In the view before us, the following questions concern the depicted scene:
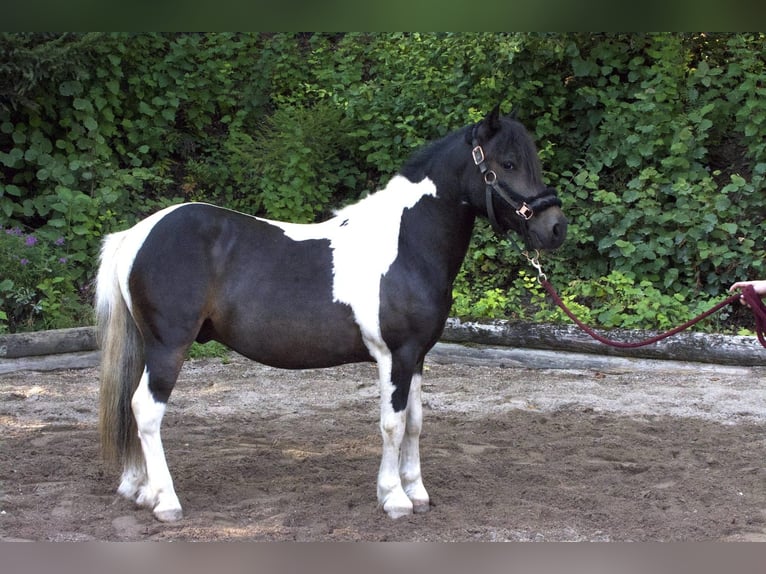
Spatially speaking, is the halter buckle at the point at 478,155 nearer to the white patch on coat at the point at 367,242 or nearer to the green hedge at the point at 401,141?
the white patch on coat at the point at 367,242

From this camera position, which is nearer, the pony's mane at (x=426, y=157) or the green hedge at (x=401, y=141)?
the pony's mane at (x=426, y=157)

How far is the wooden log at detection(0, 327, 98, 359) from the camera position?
6.98 m

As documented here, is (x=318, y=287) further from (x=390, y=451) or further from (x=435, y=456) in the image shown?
(x=435, y=456)

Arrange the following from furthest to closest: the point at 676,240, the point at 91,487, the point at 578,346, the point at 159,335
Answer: the point at 676,240 → the point at 578,346 → the point at 91,487 → the point at 159,335

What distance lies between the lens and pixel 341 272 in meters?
4.13

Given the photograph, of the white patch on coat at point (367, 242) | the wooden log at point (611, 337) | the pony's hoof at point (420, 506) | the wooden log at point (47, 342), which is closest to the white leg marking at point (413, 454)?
the pony's hoof at point (420, 506)

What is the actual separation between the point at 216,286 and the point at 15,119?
21.6ft

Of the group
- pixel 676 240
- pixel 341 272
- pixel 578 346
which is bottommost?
pixel 578 346

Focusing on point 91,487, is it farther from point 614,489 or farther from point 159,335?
point 614,489

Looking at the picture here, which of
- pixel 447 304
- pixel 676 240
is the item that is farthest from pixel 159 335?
pixel 676 240

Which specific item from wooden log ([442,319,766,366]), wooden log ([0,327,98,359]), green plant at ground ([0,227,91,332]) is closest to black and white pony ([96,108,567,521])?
wooden log ([0,327,98,359])

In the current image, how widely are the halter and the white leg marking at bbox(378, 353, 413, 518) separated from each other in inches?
34.0

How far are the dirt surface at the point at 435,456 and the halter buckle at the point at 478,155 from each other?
1640 mm

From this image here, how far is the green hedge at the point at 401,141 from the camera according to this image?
28.5 ft
